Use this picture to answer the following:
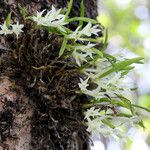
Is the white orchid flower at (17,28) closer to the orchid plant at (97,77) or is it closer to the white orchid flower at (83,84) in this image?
the orchid plant at (97,77)

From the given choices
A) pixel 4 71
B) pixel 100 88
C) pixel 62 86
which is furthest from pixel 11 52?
pixel 100 88

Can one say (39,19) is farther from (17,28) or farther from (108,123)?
(108,123)

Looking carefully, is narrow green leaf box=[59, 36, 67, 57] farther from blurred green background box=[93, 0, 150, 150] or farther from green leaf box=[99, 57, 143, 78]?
blurred green background box=[93, 0, 150, 150]

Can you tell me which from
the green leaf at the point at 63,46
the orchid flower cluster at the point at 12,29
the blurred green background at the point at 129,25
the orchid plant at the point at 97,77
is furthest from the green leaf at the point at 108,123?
the blurred green background at the point at 129,25

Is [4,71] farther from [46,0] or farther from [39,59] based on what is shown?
[46,0]

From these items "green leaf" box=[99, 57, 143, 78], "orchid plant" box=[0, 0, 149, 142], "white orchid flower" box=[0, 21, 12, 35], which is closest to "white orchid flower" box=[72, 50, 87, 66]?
"orchid plant" box=[0, 0, 149, 142]

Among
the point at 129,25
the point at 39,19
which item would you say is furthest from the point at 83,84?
the point at 129,25

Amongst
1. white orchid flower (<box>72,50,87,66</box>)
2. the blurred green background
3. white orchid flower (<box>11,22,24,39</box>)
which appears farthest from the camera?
the blurred green background
